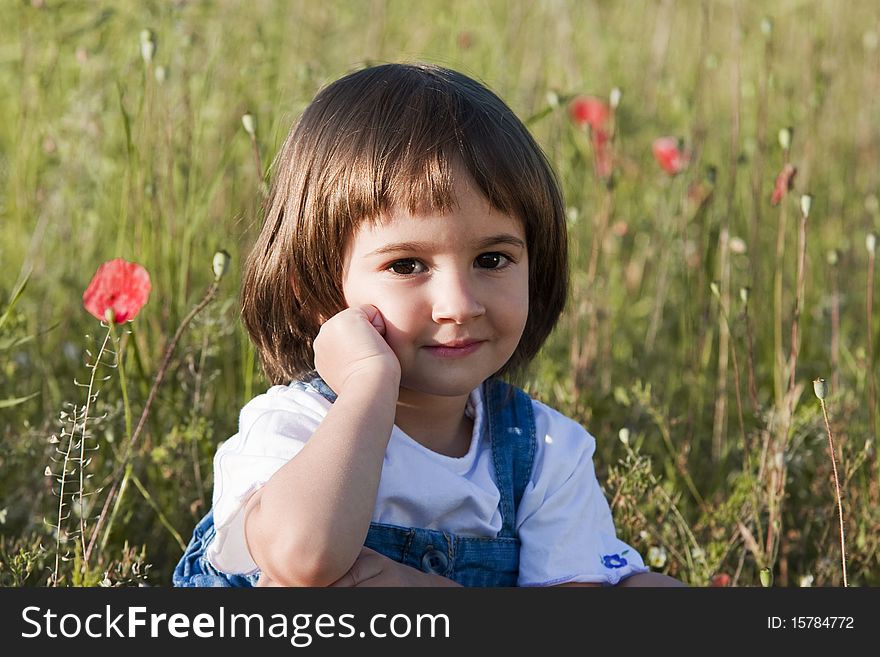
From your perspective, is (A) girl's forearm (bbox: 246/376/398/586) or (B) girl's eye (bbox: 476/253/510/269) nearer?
(A) girl's forearm (bbox: 246/376/398/586)

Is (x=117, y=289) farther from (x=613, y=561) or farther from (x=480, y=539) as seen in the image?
(x=613, y=561)

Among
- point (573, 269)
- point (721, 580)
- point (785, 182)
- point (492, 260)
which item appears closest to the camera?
point (492, 260)

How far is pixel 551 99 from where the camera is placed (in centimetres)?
205

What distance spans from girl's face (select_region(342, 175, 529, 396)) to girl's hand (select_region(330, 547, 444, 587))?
214 millimetres

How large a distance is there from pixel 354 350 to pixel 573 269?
1.15m

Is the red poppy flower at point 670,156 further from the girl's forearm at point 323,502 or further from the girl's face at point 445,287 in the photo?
the girl's forearm at point 323,502

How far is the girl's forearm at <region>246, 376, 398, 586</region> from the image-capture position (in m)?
1.32

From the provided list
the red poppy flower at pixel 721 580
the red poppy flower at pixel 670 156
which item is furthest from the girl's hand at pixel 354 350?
the red poppy flower at pixel 670 156

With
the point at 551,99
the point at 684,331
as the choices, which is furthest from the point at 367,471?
the point at 684,331

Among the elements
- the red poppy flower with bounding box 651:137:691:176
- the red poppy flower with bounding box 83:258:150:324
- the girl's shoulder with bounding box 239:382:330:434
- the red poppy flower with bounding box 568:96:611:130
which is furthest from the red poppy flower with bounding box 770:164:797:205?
the red poppy flower with bounding box 83:258:150:324

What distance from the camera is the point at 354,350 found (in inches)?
57.2

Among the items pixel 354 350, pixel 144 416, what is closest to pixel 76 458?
pixel 144 416

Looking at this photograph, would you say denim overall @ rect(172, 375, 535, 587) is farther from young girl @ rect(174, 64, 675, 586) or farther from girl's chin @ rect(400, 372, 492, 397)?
girl's chin @ rect(400, 372, 492, 397)

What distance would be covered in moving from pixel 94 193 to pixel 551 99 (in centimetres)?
113
